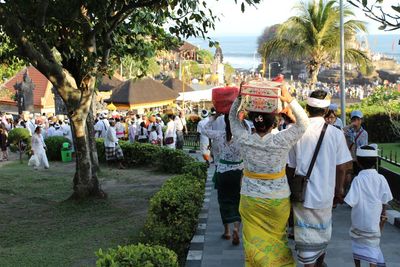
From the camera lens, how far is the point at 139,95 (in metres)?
21.5

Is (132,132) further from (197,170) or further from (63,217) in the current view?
(197,170)

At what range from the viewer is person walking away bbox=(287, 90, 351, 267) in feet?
13.5

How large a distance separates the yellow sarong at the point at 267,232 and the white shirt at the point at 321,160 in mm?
241

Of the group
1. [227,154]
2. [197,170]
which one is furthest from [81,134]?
[227,154]

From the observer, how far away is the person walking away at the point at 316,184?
4.10 meters

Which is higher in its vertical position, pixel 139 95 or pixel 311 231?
pixel 139 95

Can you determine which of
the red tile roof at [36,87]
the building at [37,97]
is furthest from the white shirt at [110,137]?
the red tile roof at [36,87]

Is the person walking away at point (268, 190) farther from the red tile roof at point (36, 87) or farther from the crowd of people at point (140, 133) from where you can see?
the red tile roof at point (36, 87)

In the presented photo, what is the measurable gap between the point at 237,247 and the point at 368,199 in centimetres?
181

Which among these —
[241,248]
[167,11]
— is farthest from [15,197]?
[241,248]

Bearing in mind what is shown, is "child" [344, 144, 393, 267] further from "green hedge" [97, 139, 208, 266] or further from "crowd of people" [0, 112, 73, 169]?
"crowd of people" [0, 112, 73, 169]

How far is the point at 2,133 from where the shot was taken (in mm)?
16516

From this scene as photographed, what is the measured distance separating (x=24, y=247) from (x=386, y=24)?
216 inches

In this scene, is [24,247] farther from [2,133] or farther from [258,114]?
[2,133]
